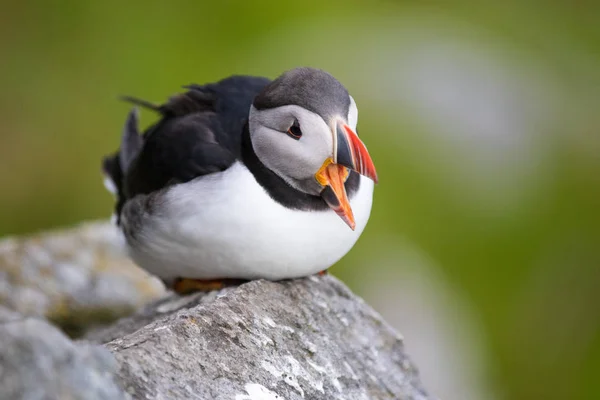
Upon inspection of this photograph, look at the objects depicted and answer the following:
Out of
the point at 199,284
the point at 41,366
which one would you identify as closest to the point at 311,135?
the point at 199,284

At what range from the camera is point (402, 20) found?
791cm

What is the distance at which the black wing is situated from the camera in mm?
3031

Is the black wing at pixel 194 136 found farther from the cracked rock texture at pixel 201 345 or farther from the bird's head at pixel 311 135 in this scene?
the cracked rock texture at pixel 201 345

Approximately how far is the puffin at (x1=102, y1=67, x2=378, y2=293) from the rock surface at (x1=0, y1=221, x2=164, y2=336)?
811 millimetres

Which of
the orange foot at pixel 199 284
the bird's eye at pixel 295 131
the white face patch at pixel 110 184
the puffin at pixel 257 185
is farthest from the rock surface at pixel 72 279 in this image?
the bird's eye at pixel 295 131

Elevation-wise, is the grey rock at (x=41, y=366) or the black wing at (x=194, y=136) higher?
the black wing at (x=194, y=136)

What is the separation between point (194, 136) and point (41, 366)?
1.45 meters

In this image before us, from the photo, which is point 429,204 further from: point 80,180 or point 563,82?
point 80,180

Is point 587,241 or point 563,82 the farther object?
point 563,82

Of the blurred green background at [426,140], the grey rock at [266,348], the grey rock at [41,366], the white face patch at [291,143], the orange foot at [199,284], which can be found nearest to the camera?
the grey rock at [41,366]

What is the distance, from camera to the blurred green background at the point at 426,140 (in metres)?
6.13

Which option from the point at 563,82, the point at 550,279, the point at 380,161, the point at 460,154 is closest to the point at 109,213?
the point at 380,161

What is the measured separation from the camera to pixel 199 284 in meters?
3.33

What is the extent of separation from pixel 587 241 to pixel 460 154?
3.94ft
